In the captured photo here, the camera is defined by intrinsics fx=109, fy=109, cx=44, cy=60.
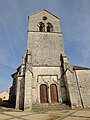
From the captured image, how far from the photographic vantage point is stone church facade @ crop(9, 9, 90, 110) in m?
13.3

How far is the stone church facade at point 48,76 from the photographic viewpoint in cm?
1330

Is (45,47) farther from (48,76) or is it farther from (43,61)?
(48,76)

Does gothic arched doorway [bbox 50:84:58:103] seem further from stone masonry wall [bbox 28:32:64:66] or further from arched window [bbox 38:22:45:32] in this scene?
arched window [bbox 38:22:45:32]

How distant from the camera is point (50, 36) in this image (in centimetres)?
1936

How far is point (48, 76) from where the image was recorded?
49.8ft

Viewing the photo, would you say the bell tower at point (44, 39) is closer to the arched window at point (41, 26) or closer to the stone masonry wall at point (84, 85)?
the arched window at point (41, 26)

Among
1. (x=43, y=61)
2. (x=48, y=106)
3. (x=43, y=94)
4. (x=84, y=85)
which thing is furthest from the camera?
(x=43, y=61)

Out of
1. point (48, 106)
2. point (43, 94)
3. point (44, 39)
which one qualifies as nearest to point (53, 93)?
point (43, 94)

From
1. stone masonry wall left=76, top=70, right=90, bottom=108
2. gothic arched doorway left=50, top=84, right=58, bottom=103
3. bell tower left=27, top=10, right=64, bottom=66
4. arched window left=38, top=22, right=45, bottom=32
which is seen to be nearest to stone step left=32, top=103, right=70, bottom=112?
gothic arched doorway left=50, top=84, right=58, bottom=103

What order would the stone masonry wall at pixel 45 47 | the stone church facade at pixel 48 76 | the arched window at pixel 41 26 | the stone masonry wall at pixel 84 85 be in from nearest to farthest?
the stone church facade at pixel 48 76 < the stone masonry wall at pixel 84 85 < the stone masonry wall at pixel 45 47 < the arched window at pixel 41 26

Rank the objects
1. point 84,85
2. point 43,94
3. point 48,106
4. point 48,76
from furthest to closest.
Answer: point 84,85, point 48,76, point 43,94, point 48,106

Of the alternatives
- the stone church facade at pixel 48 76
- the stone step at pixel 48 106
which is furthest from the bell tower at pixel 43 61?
the stone step at pixel 48 106

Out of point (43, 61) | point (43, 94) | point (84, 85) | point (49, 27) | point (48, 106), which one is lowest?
point (48, 106)

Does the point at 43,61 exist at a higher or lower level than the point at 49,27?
lower
